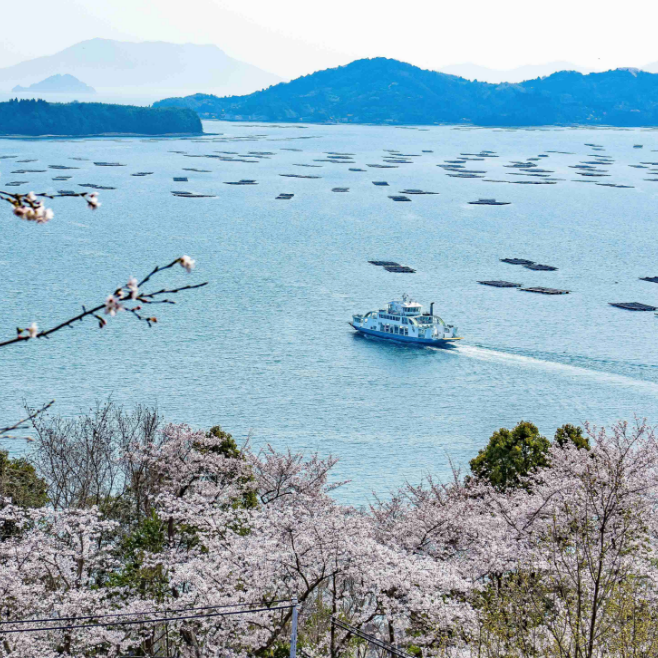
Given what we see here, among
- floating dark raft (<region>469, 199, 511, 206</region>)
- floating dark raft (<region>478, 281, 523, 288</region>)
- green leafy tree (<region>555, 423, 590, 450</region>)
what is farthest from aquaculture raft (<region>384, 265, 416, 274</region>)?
green leafy tree (<region>555, 423, 590, 450</region>)

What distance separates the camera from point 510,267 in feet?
271

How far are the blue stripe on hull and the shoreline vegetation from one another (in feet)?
107

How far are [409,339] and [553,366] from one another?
1164cm

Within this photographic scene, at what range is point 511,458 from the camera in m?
30.7

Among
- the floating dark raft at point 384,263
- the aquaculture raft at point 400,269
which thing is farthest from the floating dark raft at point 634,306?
the floating dark raft at point 384,263

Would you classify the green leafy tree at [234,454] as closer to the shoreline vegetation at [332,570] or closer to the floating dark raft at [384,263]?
the shoreline vegetation at [332,570]

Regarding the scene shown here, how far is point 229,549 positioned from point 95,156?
153131 mm

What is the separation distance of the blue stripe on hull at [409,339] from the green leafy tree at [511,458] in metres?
28.9

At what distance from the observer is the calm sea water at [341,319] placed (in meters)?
46.2

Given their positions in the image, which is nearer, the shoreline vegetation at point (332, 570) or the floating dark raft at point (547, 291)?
the shoreline vegetation at point (332, 570)

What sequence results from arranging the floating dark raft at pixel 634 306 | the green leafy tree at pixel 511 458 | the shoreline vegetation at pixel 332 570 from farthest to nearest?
the floating dark raft at pixel 634 306, the green leafy tree at pixel 511 458, the shoreline vegetation at pixel 332 570

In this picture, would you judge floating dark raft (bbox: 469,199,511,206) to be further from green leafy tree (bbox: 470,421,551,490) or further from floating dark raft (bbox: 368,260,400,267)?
green leafy tree (bbox: 470,421,551,490)

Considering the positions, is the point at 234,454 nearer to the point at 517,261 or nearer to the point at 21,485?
the point at 21,485

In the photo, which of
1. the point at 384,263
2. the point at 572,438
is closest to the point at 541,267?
the point at 384,263
